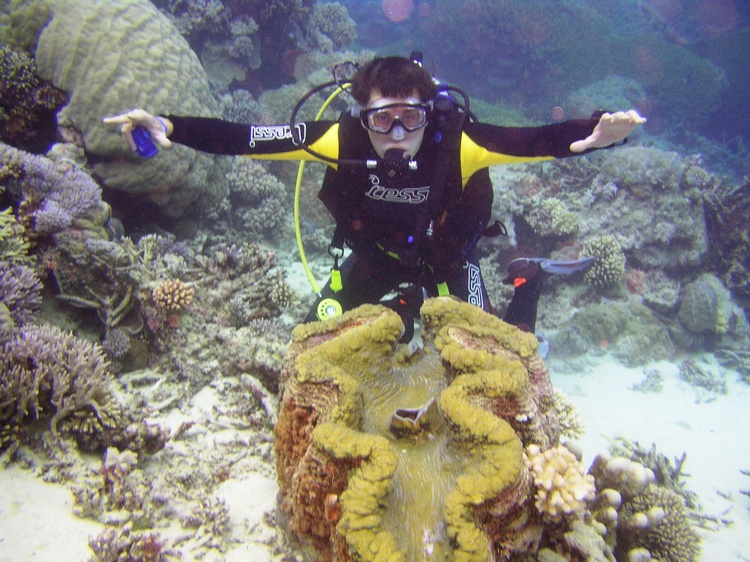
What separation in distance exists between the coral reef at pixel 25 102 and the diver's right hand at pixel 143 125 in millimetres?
2521

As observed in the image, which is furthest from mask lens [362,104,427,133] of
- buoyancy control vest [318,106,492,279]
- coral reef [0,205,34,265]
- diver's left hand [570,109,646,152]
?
coral reef [0,205,34,265]

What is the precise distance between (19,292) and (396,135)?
9.12 feet

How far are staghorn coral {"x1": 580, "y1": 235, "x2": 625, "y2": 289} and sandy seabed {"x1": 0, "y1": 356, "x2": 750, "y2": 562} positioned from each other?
141 cm

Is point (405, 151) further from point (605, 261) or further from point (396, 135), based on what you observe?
point (605, 261)

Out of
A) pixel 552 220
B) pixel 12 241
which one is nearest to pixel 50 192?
pixel 12 241

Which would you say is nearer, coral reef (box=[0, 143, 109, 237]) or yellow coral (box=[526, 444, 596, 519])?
yellow coral (box=[526, 444, 596, 519])

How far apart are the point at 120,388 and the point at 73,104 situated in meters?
3.39

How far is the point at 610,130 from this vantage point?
8.32ft

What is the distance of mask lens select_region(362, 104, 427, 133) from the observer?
293cm

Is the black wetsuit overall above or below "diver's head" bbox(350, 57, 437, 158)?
below

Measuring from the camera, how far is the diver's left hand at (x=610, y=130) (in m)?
2.44

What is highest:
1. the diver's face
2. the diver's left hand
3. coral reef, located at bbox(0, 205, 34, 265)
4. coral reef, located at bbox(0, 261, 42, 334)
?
the diver's left hand

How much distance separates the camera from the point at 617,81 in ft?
59.8

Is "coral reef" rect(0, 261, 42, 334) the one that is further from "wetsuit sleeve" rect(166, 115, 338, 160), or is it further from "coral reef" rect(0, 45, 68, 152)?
"coral reef" rect(0, 45, 68, 152)
